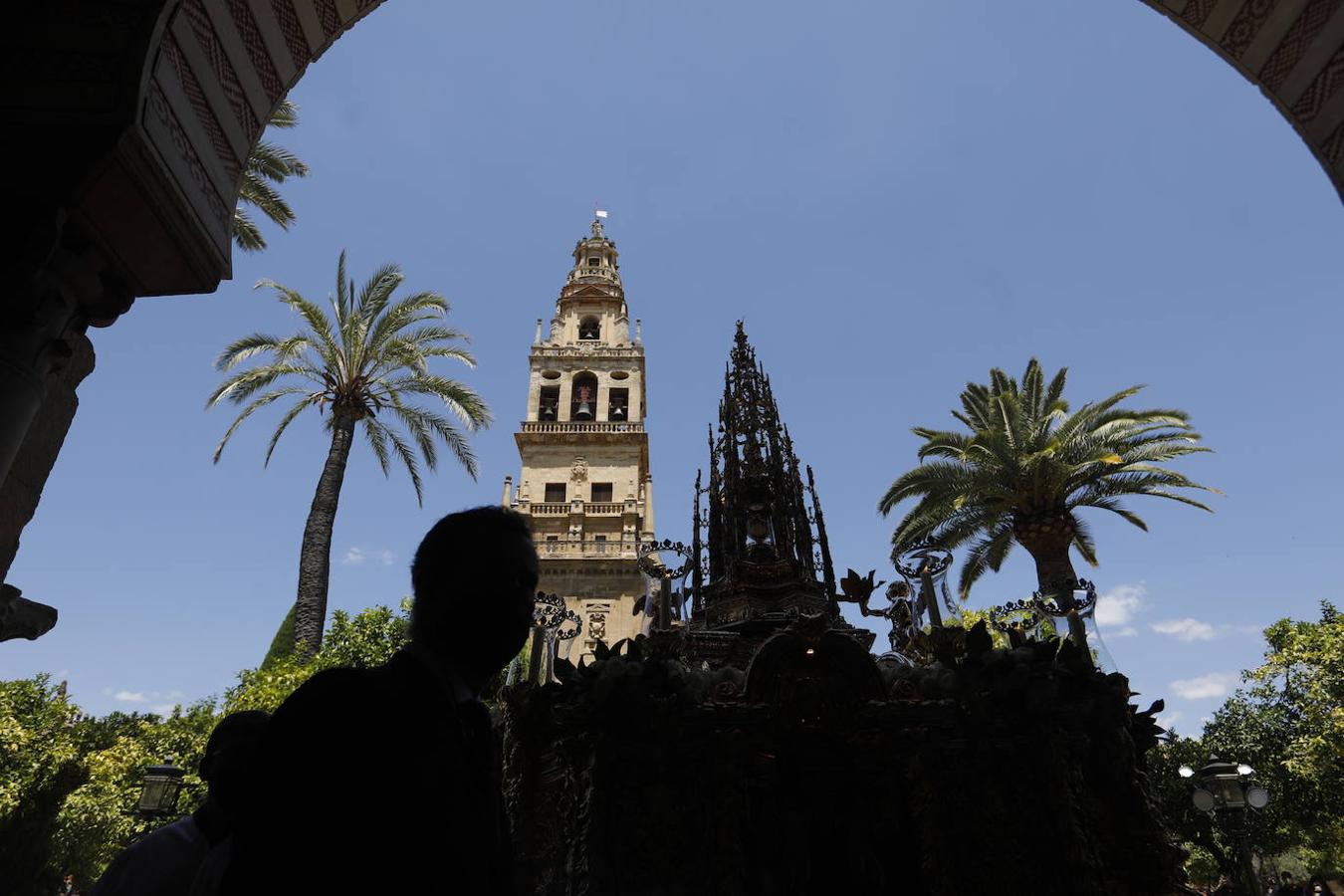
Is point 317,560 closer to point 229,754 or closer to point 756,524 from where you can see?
point 756,524

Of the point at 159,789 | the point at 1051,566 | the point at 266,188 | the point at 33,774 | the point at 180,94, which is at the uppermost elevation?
the point at 266,188

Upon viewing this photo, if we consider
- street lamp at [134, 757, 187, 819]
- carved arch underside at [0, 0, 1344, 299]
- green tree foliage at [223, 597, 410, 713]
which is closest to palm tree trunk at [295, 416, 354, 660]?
green tree foliage at [223, 597, 410, 713]

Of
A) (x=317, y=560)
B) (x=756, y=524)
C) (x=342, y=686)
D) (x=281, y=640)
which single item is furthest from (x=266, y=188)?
(x=281, y=640)

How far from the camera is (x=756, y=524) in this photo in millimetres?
10297

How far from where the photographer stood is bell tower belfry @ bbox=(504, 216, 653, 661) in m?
34.2

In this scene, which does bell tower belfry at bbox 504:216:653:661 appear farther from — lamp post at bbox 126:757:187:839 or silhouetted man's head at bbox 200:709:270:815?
silhouetted man's head at bbox 200:709:270:815

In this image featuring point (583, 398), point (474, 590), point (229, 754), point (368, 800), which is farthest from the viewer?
point (583, 398)

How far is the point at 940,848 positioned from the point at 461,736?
5.20 meters

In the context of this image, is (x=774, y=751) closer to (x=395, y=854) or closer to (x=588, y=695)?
(x=588, y=695)

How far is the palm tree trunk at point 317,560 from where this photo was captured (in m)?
18.8

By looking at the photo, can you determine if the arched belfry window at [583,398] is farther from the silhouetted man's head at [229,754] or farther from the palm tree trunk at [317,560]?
the silhouetted man's head at [229,754]

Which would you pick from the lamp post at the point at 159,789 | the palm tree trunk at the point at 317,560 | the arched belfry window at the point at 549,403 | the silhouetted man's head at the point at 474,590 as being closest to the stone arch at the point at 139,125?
the silhouetted man's head at the point at 474,590

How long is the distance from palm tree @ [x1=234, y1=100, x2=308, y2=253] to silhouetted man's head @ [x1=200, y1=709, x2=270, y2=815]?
1742cm

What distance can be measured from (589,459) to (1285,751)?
29.2m
